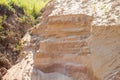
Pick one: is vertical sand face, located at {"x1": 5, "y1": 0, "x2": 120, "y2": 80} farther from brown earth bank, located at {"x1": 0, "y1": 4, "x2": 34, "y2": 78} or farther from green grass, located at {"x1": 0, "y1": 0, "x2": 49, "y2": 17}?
green grass, located at {"x1": 0, "y1": 0, "x2": 49, "y2": 17}

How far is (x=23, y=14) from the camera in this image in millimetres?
7586

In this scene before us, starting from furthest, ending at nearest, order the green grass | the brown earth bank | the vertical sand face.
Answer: the green grass
the brown earth bank
the vertical sand face

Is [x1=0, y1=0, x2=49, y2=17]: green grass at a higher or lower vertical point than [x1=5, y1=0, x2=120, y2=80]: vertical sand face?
lower

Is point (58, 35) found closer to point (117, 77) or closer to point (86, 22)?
point (86, 22)

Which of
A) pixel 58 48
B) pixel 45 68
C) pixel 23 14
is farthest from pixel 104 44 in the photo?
pixel 23 14

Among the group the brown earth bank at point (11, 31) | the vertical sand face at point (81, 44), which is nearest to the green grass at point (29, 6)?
the brown earth bank at point (11, 31)

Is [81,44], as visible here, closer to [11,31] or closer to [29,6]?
[11,31]

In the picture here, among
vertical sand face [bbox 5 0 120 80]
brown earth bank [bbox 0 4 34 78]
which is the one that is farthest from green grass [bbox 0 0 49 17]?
vertical sand face [bbox 5 0 120 80]

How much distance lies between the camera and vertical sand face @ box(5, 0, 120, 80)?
347 centimetres

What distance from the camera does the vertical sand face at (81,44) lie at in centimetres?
347

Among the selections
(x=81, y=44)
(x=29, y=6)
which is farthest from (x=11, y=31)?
(x=81, y=44)

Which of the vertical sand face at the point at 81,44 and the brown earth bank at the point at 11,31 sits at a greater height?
the vertical sand face at the point at 81,44

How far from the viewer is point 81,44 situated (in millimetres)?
3965

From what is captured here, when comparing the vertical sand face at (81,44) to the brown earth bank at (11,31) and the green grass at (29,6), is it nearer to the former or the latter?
the brown earth bank at (11,31)
